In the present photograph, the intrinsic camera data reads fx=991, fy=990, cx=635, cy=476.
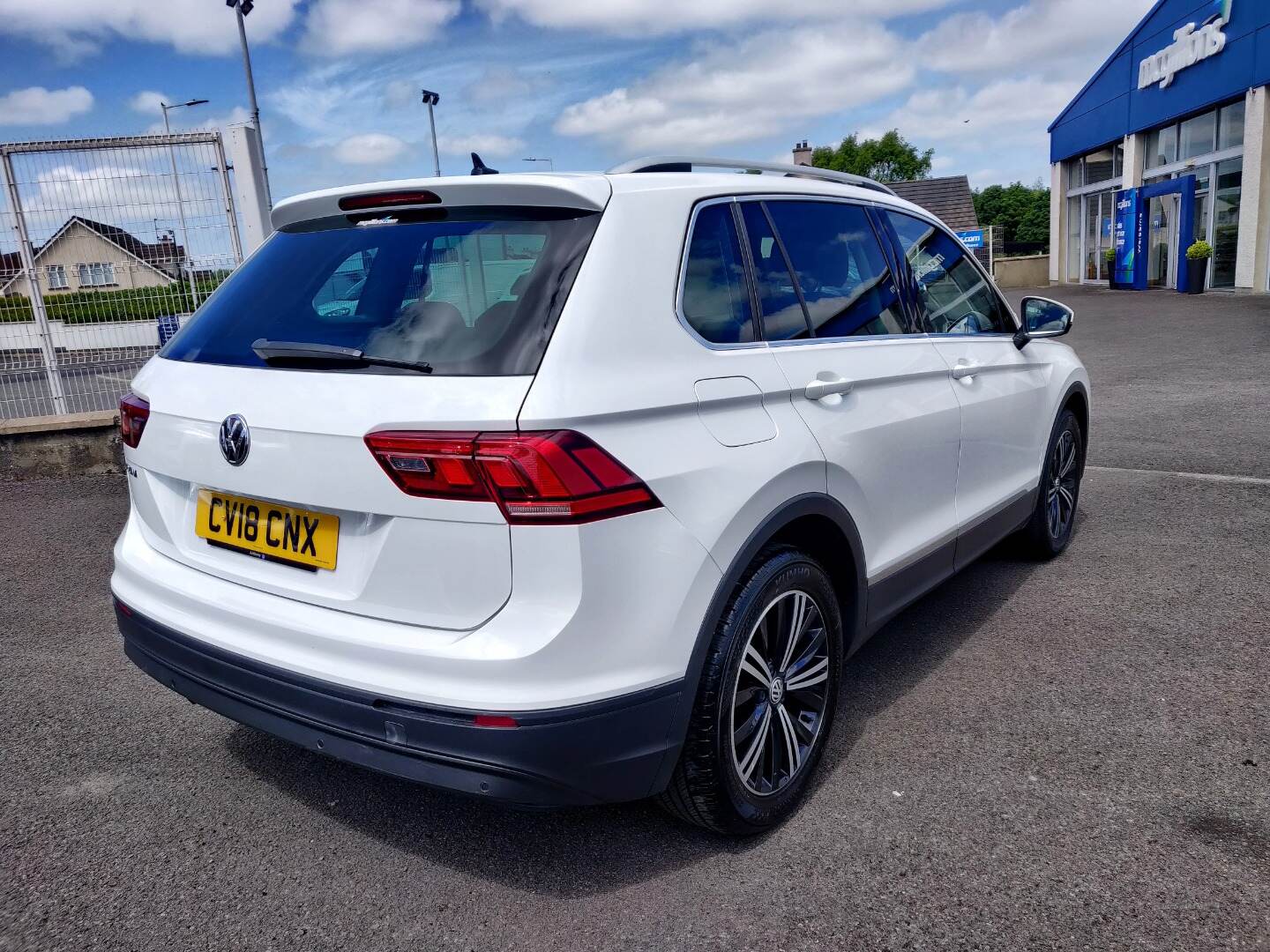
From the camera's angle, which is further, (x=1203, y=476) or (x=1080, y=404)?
(x=1203, y=476)

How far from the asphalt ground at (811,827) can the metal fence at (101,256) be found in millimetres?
4180

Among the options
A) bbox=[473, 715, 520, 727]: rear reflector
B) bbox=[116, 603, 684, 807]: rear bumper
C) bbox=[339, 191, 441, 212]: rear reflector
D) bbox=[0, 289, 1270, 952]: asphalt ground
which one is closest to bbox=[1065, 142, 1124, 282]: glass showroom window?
bbox=[0, 289, 1270, 952]: asphalt ground

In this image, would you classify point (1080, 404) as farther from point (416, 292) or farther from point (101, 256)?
point (101, 256)

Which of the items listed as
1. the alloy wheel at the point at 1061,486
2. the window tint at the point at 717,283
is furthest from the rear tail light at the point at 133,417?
the alloy wheel at the point at 1061,486

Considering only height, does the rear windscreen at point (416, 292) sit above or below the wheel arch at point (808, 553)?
above

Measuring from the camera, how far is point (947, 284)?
4.00 m

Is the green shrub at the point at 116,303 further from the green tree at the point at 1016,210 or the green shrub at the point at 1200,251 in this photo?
the green tree at the point at 1016,210

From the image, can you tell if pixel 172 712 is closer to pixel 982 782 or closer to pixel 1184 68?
pixel 982 782

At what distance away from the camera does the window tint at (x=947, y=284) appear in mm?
3773

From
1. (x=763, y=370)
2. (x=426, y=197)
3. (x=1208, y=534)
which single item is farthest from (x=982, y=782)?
(x=1208, y=534)

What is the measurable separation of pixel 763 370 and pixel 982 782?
141 centimetres

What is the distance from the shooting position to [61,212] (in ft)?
26.2

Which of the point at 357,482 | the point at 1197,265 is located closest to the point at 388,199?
the point at 357,482

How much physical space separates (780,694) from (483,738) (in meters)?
0.96
